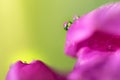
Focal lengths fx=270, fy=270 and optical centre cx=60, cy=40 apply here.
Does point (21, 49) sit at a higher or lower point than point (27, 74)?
higher

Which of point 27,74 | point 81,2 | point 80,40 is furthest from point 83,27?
point 81,2

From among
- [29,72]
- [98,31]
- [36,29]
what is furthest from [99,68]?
[36,29]

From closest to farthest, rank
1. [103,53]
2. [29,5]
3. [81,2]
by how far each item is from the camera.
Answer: [103,53] < [81,2] < [29,5]

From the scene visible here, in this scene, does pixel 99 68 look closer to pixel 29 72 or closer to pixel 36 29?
pixel 29 72

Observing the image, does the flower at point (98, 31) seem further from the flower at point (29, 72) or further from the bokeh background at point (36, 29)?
the bokeh background at point (36, 29)

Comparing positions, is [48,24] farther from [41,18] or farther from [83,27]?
[83,27]

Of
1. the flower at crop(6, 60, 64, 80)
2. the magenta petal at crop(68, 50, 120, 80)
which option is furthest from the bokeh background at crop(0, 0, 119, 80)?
the magenta petal at crop(68, 50, 120, 80)

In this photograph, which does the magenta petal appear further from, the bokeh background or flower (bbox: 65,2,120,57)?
the bokeh background
